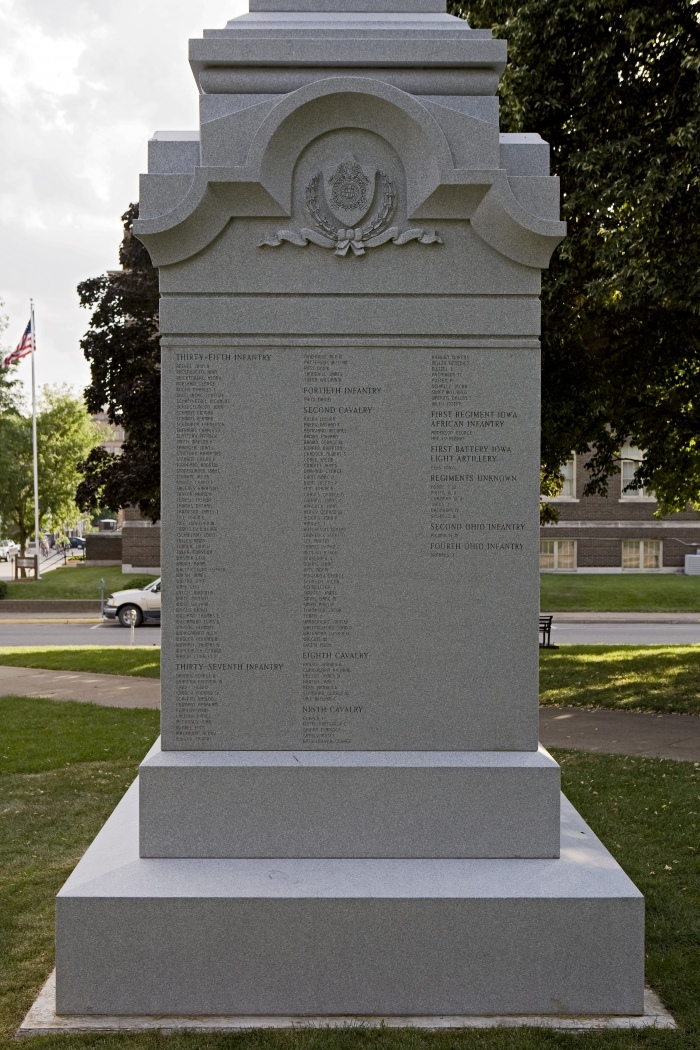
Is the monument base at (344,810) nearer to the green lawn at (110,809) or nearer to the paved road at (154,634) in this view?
the green lawn at (110,809)

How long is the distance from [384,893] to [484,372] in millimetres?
2677

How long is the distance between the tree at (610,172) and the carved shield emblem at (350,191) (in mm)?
5988

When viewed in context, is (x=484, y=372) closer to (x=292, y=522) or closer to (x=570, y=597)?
(x=292, y=522)

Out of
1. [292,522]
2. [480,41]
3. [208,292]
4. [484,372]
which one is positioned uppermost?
[480,41]

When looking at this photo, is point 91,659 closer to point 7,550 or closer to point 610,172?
point 610,172

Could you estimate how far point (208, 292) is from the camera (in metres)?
4.94

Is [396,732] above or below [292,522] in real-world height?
below

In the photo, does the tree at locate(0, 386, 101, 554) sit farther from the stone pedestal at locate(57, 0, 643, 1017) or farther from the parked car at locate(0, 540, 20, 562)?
the stone pedestal at locate(57, 0, 643, 1017)

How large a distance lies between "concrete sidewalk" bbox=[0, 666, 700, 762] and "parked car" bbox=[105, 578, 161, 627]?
9498 mm

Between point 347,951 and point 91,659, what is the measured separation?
561 inches

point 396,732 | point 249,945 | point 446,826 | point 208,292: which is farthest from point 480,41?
point 249,945

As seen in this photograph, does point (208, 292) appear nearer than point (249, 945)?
No

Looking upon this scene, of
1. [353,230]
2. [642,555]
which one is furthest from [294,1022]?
[642,555]

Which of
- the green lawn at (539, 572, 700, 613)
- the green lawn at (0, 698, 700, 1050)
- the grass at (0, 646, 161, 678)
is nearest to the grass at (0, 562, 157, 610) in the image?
the grass at (0, 646, 161, 678)
